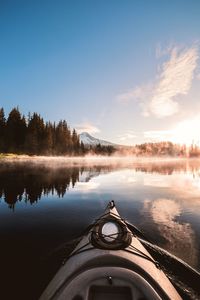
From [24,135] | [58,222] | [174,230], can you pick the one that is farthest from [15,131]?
[174,230]

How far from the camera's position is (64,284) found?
4.42 metres

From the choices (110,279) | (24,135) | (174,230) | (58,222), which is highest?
(24,135)

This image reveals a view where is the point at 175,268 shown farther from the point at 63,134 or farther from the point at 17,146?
the point at 63,134

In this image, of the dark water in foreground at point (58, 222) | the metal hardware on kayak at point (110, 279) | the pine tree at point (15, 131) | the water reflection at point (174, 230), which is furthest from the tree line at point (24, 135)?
the metal hardware on kayak at point (110, 279)

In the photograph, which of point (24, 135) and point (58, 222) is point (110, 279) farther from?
point (24, 135)

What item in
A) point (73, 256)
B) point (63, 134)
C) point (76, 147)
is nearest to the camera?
point (73, 256)

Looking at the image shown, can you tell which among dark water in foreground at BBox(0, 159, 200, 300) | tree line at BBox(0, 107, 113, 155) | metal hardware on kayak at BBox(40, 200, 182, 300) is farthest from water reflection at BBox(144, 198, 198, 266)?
tree line at BBox(0, 107, 113, 155)

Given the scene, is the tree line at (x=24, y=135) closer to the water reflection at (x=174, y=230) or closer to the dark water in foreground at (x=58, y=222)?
the dark water in foreground at (x=58, y=222)

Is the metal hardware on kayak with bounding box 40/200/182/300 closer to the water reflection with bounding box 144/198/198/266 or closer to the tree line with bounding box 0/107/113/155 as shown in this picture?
the water reflection with bounding box 144/198/198/266

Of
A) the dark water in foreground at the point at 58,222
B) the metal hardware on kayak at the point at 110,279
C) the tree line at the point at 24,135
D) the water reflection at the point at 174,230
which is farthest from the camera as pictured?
the tree line at the point at 24,135

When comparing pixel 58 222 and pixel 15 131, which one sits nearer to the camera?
pixel 58 222

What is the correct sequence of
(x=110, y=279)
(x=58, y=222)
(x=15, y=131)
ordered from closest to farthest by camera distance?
(x=110, y=279) → (x=58, y=222) → (x=15, y=131)

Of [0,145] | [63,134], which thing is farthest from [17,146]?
[63,134]

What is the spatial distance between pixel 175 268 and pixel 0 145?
62.5 m
